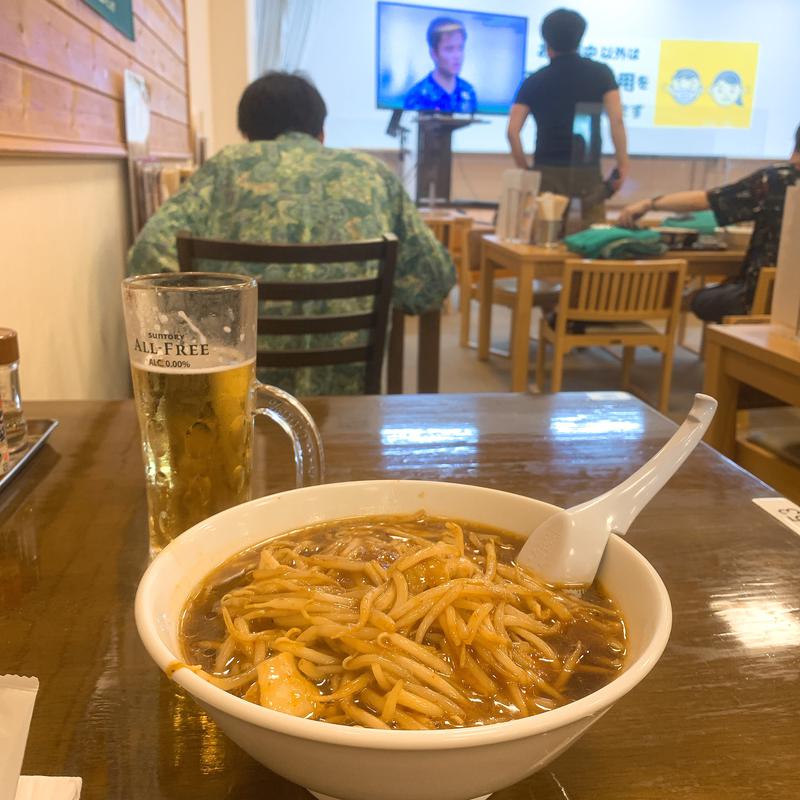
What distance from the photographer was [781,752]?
1.45 feet

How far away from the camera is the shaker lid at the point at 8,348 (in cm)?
88

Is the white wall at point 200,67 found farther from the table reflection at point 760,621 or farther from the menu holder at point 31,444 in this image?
the table reflection at point 760,621

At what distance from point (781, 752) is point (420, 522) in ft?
0.88

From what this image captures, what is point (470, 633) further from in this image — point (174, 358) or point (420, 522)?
point (174, 358)

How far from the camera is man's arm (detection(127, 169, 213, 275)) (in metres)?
1.88

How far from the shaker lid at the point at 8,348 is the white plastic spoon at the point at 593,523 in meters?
0.67

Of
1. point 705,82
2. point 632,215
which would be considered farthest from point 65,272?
point 705,82

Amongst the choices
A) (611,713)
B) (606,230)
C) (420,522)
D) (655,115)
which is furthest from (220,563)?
(655,115)

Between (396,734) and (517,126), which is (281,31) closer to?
(517,126)

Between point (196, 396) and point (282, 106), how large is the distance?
5.24ft

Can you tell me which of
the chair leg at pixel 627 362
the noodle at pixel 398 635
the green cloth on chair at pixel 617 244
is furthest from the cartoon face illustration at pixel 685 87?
the noodle at pixel 398 635

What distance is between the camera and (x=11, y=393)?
3.04 ft

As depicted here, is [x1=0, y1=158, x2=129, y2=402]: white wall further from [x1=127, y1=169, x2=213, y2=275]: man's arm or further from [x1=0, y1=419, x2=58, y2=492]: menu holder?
[x1=0, y1=419, x2=58, y2=492]: menu holder

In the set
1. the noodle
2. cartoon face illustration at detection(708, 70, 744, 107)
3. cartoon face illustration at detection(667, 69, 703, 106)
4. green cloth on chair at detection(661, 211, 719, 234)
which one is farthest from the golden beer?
cartoon face illustration at detection(708, 70, 744, 107)
